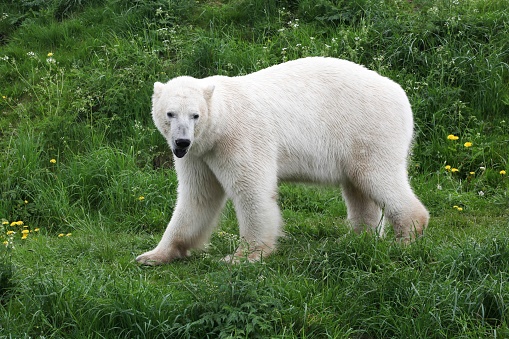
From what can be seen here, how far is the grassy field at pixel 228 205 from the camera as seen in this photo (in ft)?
15.9

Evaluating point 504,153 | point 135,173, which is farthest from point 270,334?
point 504,153

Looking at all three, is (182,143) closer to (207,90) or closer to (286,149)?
(207,90)

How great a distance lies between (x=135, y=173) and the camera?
7906mm

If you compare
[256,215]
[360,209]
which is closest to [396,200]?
[360,209]

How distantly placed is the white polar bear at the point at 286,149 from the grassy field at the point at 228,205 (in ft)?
0.87

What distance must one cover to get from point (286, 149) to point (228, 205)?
4.72ft

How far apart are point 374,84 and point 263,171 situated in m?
1.19

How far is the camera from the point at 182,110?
5.62 metres

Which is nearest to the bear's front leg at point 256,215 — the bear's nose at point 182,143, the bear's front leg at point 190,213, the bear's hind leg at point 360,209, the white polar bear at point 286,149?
the white polar bear at point 286,149

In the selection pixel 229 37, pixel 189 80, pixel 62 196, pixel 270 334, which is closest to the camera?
pixel 270 334

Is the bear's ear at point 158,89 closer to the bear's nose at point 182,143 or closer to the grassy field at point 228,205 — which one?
the bear's nose at point 182,143

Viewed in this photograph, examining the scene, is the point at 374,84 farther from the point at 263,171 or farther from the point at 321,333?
the point at 321,333

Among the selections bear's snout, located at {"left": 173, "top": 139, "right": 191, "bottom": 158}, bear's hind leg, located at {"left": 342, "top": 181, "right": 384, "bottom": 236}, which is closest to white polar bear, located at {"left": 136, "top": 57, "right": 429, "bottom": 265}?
bear's hind leg, located at {"left": 342, "top": 181, "right": 384, "bottom": 236}

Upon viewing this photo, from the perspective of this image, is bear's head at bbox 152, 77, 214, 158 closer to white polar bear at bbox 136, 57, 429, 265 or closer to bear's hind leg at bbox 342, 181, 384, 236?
white polar bear at bbox 136, 57, 429, 265
